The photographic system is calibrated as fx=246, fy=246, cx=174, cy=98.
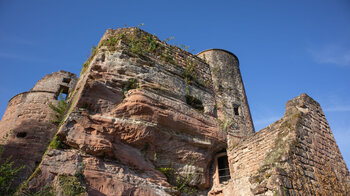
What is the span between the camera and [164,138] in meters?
6.59

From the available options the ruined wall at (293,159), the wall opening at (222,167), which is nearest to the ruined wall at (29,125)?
the wall opening at (222,167)

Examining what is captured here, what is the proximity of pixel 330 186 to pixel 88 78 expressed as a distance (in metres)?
6.22

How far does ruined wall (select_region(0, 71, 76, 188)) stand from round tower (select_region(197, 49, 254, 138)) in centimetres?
583

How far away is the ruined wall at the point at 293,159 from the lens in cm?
475

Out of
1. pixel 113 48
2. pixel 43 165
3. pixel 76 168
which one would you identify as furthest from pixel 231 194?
pixel 113 48

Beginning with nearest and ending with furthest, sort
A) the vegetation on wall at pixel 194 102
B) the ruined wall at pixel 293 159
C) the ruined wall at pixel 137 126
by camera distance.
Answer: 1. the ruined wall at pixel 293 159
2. the ruined wall at pixel 137 126
3. the vegetation on wall at pixel 194 102

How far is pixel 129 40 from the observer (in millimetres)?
8375

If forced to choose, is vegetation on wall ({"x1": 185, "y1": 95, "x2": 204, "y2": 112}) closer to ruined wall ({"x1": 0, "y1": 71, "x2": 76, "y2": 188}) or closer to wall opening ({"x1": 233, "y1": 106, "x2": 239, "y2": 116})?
wall opening ({"x1": 233, "y1": 106, "x2": 239, "y2": 116})

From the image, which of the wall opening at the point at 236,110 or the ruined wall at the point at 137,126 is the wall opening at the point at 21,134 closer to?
the ruined wall at the point at 137,126

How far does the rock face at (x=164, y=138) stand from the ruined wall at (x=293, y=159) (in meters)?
0.03

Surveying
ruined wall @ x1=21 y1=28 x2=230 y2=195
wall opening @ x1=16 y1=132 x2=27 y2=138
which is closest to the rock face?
ruined wall @ x1=21 y1=28 x2=230 y2=195

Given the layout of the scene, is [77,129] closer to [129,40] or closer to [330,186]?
[129,40]

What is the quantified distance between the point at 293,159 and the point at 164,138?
10.3 ft

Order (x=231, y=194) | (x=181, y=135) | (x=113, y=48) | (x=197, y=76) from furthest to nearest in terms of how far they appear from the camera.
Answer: (x=197, y=76) → (x=113, y=48) → (x=181, y=135) → (x=231, y=194)
